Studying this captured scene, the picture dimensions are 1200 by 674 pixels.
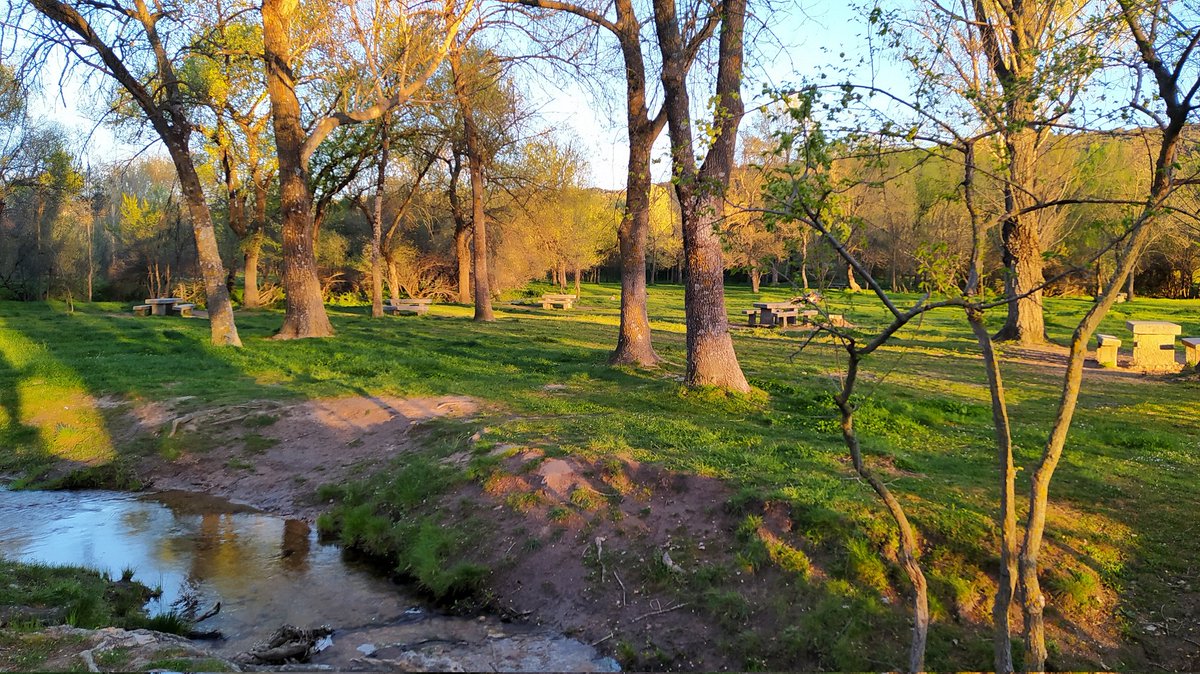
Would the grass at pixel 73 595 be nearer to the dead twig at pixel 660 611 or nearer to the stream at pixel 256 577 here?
the stream at pixel 256 577

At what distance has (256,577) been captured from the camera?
6230 millimetres

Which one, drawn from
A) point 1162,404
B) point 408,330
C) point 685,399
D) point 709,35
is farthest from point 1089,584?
point 408,330

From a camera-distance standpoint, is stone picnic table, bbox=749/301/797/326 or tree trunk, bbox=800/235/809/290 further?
stone picnic table, bbox=749/301/797/326

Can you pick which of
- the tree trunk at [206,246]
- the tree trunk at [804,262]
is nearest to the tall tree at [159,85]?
the tree trunk at [206,246]

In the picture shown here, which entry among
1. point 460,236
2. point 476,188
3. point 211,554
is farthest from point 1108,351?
point 460,236

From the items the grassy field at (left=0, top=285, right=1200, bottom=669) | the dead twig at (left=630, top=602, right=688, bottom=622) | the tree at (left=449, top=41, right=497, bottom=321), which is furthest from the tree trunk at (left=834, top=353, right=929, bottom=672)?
the tree at (left=449, top=41, right=497, bottom=321)

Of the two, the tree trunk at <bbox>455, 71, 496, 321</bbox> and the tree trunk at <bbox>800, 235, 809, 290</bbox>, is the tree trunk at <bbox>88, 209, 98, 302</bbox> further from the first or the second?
the tree trunk at <bbox>800, 235, 809, 290</bbox>

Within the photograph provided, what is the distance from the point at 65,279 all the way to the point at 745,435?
3444 centimetres

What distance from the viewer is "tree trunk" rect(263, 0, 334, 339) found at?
1526 cm

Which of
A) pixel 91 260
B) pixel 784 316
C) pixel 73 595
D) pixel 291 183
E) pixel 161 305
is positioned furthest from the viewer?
pixel 91 260

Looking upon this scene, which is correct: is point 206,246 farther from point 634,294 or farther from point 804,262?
point 804,262

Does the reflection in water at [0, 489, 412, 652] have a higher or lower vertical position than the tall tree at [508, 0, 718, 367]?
lower

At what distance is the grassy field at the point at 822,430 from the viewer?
484 centimetres

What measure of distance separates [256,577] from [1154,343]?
16360 mm
